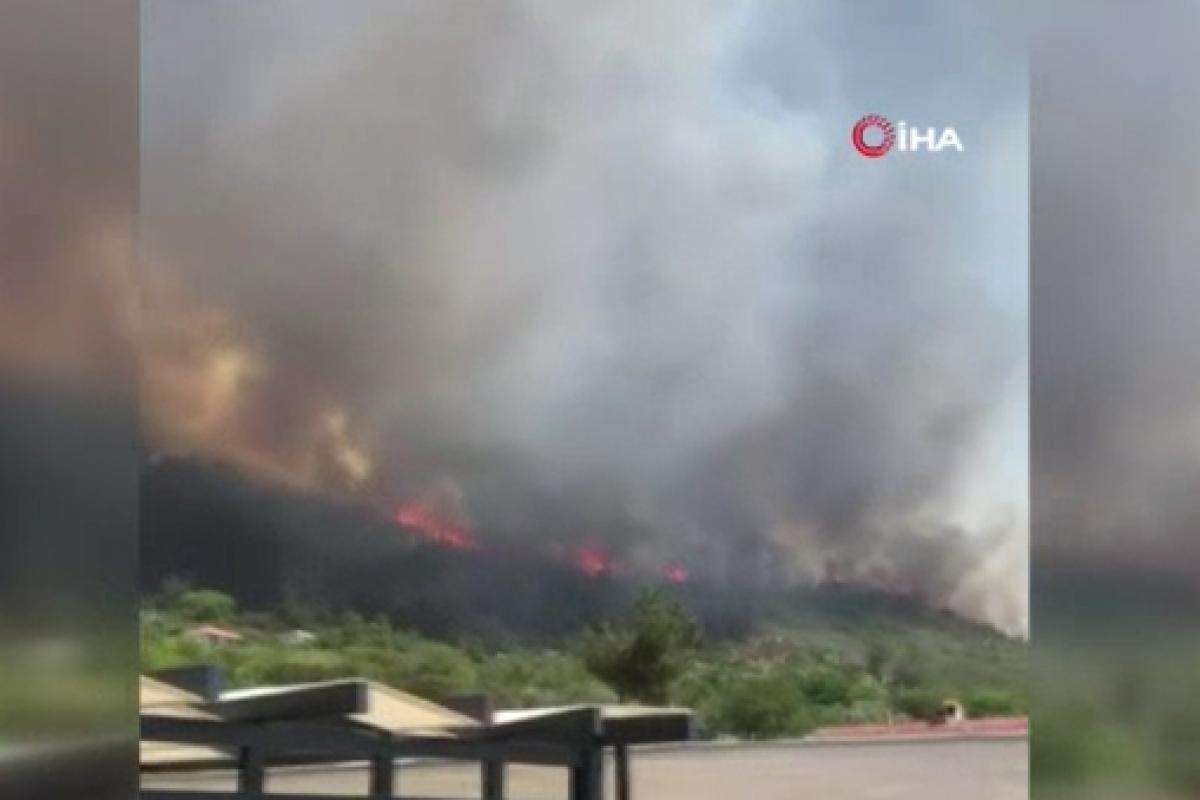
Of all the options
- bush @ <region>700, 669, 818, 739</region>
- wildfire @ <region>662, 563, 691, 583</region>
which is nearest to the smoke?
wildfire @ <region>662, 563, 691, 583</region>

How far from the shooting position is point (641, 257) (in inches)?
83.5

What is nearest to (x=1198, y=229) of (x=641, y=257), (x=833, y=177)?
(x=833, y=177)

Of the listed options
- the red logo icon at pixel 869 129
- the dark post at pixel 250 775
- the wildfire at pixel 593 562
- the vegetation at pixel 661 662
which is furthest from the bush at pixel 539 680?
the red logo icon at pixel 869 129

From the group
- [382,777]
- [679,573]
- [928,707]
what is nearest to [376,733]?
[382,777]

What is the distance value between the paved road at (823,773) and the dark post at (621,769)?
1 centimetres

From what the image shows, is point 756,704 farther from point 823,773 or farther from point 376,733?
point 376,733

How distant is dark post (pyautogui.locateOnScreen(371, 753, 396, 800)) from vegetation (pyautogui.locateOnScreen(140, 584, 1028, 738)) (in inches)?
3.9

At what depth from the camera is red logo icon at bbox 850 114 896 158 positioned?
6.83 ft

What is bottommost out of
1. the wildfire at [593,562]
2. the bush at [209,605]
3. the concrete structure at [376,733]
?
the concrete structure at [376,733]

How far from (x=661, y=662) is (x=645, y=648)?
0.02m

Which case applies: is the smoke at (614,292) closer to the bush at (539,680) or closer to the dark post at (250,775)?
the bush at (539,680)

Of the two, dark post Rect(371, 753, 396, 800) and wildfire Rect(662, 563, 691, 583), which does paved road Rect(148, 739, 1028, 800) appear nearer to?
dark post Rect(371, 753, 396, 800)

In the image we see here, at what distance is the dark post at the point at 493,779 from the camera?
215 cm

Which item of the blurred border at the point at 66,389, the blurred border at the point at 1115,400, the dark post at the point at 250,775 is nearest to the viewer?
the blurred border at the point at 1115,400
